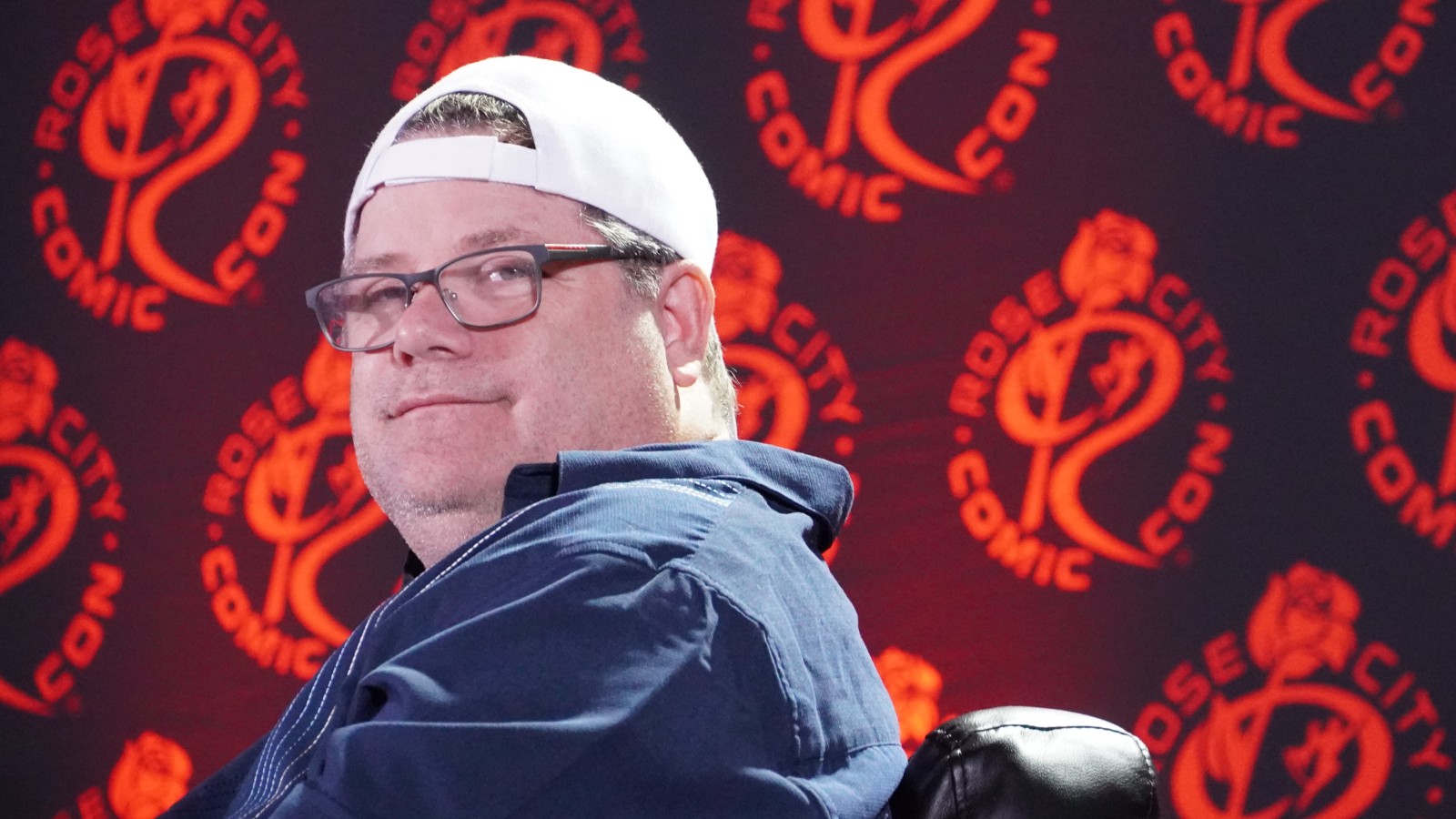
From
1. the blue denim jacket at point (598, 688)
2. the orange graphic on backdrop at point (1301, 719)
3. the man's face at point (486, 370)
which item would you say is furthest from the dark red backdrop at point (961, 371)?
the blue denim jacket at point (598, 688)

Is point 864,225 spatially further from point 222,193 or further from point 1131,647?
point 222,193

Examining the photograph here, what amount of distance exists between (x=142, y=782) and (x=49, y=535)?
50cm

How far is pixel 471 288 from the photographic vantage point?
1044 mm

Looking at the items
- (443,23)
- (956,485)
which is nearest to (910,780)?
(956,485)

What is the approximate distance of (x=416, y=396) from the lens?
1.02m

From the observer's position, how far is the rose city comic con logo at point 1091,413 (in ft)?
6.84

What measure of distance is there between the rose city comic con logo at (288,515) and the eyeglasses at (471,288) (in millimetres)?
1309

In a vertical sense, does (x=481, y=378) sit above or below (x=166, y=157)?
below

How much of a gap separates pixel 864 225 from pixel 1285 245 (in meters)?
0.66

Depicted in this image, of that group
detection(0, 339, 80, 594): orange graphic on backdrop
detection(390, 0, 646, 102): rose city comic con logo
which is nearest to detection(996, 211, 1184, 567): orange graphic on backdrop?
detection(390, 0, 646, 102): rose city comic con logo

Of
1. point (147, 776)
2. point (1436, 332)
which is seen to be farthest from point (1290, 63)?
point (147, 776)

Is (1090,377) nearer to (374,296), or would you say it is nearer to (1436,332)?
(1436,332)

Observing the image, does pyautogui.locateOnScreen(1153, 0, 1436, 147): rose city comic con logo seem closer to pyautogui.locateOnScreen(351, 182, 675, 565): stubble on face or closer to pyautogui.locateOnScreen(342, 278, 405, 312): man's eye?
pyautogui.locateOnScreen(351, 182, 675, 565): stubble on face

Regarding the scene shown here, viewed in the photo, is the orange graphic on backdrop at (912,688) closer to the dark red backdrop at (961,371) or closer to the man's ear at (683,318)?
the dark red backdrop at (961,371)
